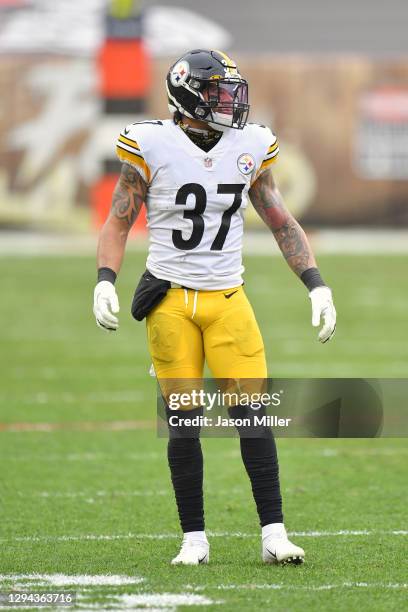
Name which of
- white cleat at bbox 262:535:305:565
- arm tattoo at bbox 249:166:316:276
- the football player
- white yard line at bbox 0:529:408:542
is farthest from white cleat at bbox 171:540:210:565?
arm tattoo at bbox 249:166:316:276

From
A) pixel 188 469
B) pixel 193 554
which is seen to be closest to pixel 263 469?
pixel 188 469

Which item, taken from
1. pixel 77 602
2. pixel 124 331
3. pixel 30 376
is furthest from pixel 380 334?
pixel 77 602

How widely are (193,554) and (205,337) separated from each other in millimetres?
706

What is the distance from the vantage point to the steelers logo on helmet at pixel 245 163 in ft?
14.9

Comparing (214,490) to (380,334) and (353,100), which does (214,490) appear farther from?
(353,100)

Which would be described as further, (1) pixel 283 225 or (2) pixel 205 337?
(1) pixel 283 225

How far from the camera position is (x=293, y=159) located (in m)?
22.9

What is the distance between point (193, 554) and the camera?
4.45 metres

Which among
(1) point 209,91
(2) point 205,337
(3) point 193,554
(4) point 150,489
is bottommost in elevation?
(4) point 150,489

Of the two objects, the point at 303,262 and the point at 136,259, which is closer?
the point at 303,262

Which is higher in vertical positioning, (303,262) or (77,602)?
(303,262)

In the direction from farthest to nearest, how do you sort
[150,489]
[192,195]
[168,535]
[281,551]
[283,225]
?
[150,489] → [168,535] → [283,225] → [192,195] → [281,551]

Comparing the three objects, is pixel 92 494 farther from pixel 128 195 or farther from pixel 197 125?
pixel 197 125

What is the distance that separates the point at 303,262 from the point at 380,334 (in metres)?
7.22
